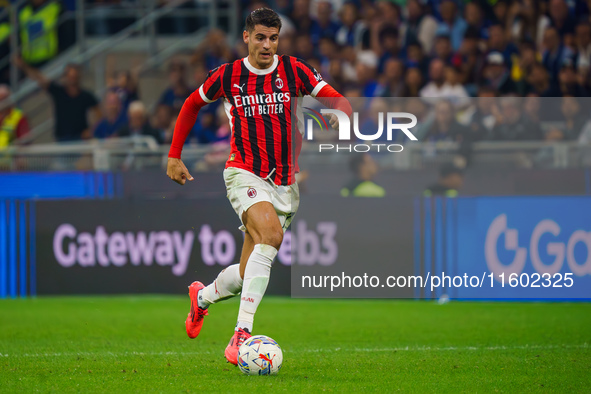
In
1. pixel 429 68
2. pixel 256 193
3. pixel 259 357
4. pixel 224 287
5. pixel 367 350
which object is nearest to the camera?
pixel 259 357

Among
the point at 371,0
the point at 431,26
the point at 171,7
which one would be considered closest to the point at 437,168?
the point at 431,26

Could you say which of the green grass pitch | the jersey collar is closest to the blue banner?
the green grass pitch

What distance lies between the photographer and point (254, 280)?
5773mm

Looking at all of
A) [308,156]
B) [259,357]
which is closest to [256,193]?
[259,357]

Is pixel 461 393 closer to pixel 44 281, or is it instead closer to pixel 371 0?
pixel 44 281

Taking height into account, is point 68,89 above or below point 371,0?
below

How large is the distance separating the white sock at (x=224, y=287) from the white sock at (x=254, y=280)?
36 centimetres

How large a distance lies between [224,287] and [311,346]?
3.79ft

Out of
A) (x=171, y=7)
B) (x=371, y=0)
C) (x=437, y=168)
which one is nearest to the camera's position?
(x=437, y=168)

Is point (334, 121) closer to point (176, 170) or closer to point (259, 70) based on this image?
point (259, 70)

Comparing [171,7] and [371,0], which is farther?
[171,7]

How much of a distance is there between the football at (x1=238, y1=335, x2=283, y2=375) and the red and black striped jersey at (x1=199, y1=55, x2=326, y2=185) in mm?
1125

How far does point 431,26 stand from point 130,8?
565cm

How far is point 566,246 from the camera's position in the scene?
940 centimetres
